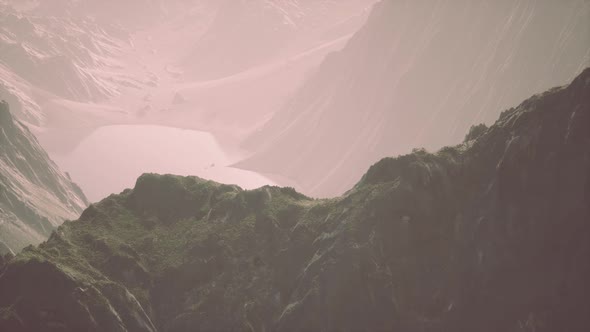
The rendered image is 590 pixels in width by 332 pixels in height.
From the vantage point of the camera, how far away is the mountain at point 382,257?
64.8 m

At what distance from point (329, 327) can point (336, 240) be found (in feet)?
30.7

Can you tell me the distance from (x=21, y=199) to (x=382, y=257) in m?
118

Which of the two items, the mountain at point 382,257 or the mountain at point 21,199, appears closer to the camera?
the mountain at point 382,257

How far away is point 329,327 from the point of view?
68375mm

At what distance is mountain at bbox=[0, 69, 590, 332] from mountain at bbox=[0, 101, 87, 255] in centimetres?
5504

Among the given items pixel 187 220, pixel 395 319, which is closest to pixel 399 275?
pixel 395 319

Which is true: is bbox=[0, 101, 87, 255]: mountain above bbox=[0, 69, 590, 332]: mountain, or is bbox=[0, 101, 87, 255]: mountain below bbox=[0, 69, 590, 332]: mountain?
above

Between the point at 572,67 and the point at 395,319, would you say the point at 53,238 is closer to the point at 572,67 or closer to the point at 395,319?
the point at 395,319

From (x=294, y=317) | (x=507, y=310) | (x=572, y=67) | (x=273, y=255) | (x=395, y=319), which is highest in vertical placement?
(x=572, y=67)

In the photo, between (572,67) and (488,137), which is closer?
(488,137)

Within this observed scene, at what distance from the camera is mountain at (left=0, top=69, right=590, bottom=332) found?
213 ft

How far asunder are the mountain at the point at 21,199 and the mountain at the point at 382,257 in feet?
181

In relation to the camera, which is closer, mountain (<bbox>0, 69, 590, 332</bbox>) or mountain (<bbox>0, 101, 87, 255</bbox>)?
mountain (<bbox>0, 69, 590, 332</bbox>)

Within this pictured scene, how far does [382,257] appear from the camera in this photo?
2783 inches
